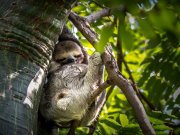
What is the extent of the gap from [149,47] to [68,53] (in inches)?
36.8

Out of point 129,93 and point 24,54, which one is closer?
point 129,93

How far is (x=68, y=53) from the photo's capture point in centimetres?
417

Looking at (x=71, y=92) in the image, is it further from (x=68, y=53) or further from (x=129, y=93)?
(x=129, y=93)

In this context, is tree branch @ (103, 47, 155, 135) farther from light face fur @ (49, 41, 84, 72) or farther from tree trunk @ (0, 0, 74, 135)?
light face fur @ (49, 41, 84, 72)

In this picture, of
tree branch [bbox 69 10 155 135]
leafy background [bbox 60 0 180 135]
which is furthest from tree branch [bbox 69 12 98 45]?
leafy background [bbox 60 0 180 135]

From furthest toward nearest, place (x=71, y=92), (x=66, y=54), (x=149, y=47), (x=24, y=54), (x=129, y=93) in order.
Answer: (x=149, y=47)
(x=66, y=54)
(x=71, y=92)
(x=24, y=54)
(x=129, y=93)

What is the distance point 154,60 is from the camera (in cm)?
450

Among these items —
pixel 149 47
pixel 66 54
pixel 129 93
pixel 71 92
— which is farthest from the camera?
pixel 149 47

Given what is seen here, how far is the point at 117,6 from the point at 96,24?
2.58 m

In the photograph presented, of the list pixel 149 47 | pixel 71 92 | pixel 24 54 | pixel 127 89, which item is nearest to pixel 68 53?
pixel 71 92

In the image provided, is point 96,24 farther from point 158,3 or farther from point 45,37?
point 158,3

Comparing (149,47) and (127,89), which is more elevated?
(149,47)

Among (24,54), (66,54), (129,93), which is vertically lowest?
(129,93)

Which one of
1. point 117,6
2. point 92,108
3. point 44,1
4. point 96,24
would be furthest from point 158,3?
point 96,24
